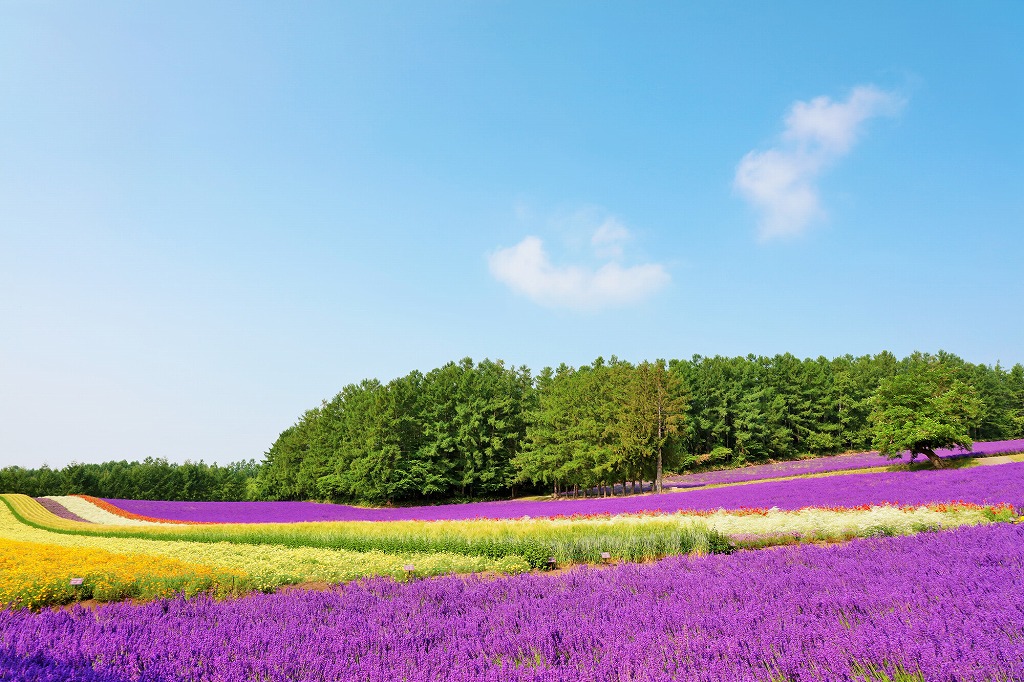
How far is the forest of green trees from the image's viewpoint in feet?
130

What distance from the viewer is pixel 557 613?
521cm

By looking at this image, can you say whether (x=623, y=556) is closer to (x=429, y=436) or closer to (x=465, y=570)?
(x=465, y=570)

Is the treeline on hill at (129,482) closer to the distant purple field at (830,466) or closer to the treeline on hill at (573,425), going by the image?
the treeline on hill at (573,425)

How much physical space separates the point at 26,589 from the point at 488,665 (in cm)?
777

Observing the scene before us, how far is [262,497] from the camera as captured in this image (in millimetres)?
70125

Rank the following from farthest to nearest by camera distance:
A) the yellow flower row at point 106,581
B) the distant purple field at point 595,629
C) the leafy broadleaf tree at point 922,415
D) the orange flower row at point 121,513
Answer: the orange flower row at point 121,513, the leafy broadleaf tree at point 922,415, the yellow flower row at point 106,581, the distant purple field at point 595,629

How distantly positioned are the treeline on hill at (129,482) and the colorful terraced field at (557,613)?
7025 cm

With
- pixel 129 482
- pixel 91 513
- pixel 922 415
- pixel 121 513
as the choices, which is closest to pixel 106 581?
pixel 121 513

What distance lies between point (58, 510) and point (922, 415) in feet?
169

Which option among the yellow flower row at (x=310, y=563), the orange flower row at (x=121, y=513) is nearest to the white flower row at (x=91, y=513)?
the orange flower row at (x=121, y=513)

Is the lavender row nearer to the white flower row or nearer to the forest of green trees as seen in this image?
the white flower row

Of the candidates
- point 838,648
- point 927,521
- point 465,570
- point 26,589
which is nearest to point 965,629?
point 838,648

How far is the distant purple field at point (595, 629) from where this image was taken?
3.45 meters

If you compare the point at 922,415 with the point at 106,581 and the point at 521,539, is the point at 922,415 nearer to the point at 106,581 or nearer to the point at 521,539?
the point at 521,539
